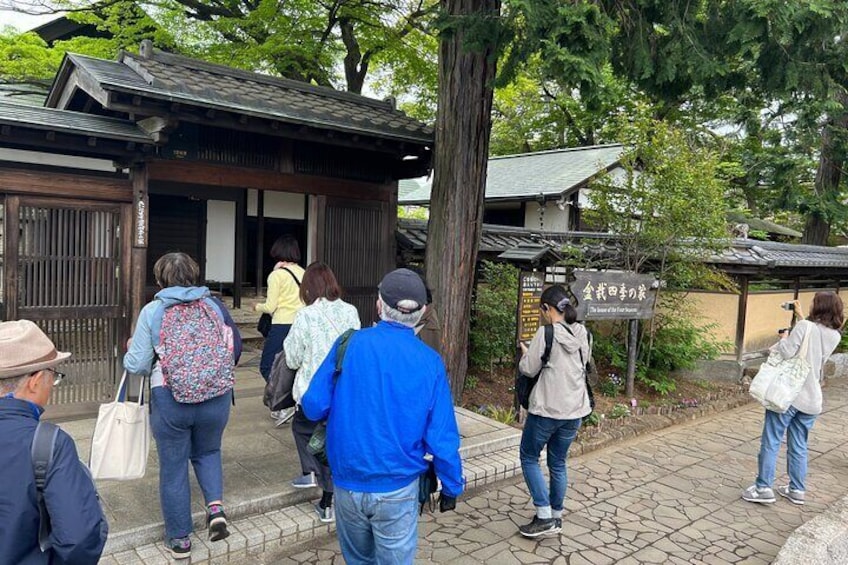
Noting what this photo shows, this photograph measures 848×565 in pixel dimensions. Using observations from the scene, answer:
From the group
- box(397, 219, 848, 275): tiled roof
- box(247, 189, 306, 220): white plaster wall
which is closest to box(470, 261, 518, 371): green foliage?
box(397, 219, 848, 275): tiled roof

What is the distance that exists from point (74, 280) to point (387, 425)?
4815 mm

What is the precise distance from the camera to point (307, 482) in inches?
181

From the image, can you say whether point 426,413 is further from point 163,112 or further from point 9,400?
point 163,112

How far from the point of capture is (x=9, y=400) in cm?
188

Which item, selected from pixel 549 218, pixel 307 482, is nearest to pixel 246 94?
pixel 307 482

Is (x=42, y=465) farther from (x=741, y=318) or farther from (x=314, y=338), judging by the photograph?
(x=741, y=318)

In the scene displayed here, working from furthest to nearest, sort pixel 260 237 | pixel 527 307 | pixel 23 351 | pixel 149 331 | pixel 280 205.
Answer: pixel 260 237
pixel 280 205
pixel 527 307
pixel 149 331
pixel 23 351

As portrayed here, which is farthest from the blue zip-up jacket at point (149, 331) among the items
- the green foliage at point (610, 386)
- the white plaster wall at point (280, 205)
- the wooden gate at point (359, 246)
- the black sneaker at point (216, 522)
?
the white plaster wall at point (280, 205)

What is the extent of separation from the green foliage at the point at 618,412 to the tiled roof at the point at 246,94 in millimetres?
4441

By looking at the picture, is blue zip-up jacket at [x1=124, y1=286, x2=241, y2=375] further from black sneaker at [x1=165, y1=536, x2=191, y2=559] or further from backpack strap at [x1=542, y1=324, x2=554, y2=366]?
backpack strap at [x1=542, y1=324, x2=554, y2=366]

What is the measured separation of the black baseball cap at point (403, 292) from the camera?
8.89ft

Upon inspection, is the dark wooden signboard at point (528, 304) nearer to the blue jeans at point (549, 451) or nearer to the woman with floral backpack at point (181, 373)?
the blue jeans at point (549, 451)

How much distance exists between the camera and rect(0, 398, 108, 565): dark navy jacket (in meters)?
1.79

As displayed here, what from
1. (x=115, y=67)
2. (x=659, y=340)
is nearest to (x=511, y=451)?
(x=659, y=340)
